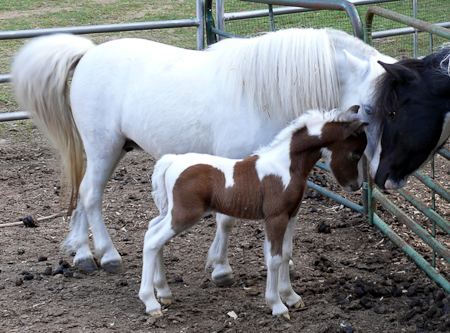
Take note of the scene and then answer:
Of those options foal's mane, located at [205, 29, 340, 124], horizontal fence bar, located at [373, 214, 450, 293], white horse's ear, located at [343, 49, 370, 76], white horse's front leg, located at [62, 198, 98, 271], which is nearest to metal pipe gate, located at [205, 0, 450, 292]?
horizontal fence bar, located at [373, 214, 450, 293]

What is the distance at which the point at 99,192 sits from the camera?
395 cm

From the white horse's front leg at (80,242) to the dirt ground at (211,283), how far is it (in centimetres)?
7

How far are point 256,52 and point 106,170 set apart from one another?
1297 mm

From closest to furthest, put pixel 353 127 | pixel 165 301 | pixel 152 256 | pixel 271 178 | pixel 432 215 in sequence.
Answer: pixel 353 127 → pixel 271 178 → pixel 152 256 → pixel 165 301 → pixel 432 215

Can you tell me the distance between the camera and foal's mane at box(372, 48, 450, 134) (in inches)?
116

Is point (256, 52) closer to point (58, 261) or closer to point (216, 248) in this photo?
point (216, 248)

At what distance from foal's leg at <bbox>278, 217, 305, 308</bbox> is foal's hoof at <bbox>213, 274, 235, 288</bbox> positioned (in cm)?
44

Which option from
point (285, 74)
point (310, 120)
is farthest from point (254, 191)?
point (285, 74)

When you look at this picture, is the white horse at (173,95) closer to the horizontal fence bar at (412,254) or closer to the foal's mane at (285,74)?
the foal's mane at (285,74)

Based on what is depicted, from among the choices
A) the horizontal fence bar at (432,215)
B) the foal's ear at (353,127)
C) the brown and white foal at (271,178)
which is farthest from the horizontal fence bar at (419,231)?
the foal's ear at (353,127)

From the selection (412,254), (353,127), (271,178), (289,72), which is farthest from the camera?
(412,254)

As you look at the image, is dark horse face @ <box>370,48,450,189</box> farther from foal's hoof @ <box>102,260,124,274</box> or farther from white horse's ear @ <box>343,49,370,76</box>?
foal's hoof @ <box>102,260,124,274</box>

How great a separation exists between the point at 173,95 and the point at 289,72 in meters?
0.72

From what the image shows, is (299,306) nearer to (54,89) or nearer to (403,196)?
(403,196)
